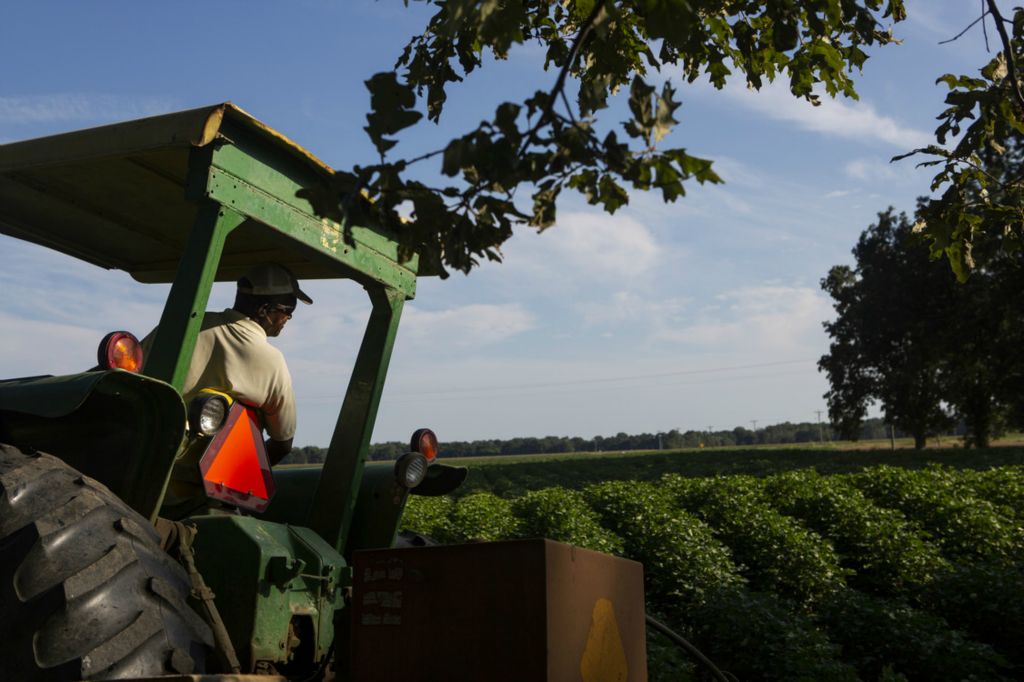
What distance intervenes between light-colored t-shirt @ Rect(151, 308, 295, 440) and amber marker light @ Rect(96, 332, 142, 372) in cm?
38

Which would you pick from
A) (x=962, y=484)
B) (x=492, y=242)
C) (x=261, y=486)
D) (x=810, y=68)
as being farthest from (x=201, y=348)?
(x=962, y=484)

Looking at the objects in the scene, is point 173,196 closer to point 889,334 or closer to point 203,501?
point 203,501

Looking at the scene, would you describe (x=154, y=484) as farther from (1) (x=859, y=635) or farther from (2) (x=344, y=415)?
(1) (x=859, y=635)

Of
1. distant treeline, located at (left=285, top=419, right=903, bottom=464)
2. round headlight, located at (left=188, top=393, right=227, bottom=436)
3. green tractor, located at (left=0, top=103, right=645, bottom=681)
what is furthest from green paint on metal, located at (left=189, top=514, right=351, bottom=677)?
distant treeline, located at (left=285, top=419, right=903, bottom=464)

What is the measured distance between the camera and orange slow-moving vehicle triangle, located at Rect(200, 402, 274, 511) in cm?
278

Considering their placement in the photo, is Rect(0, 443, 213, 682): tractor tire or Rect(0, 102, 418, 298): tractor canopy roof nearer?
Rect(0, 443, 213, 682): tractor tire

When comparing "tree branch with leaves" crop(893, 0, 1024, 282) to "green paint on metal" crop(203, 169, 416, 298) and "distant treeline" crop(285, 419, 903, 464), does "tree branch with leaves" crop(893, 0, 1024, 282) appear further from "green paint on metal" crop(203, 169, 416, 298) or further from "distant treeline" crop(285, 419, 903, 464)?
"distant treeline" crop(285, 419, 903, 464)

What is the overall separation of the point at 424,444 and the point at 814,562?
775cm

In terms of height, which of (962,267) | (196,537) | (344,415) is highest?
(962,267)

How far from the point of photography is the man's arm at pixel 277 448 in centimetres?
330

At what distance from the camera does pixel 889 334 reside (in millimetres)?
43562

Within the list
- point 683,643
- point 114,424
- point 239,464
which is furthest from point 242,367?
point 683,643

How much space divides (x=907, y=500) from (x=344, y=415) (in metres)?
12.6

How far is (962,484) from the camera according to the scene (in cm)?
1602
